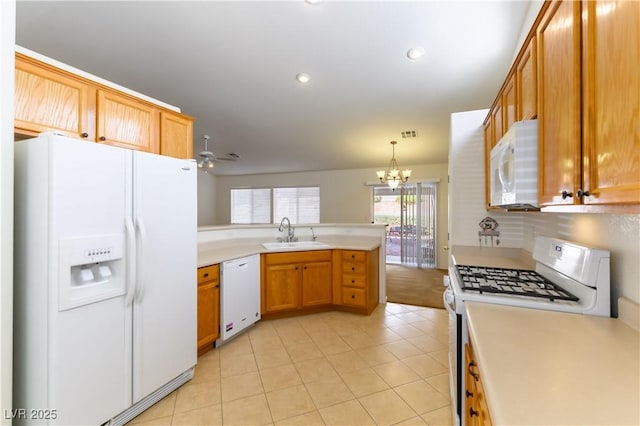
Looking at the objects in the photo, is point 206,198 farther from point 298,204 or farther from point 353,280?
point 353,280

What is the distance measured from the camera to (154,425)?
163cm

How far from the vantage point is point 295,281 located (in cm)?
321

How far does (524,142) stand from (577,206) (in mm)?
447

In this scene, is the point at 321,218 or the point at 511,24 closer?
the point at 511,24

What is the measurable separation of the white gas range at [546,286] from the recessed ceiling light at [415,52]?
6.63 feet

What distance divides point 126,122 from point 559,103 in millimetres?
Result: 2457

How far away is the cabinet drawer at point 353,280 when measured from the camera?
3.25 m

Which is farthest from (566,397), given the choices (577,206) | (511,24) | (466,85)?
(466,85)

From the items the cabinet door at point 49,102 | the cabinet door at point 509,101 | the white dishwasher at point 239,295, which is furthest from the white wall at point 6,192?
the cabinet door at point 509,101

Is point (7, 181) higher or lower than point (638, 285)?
higher

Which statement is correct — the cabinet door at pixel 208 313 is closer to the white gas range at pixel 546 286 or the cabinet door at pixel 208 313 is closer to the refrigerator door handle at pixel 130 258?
the refrigerator door handle at pixel 130 258

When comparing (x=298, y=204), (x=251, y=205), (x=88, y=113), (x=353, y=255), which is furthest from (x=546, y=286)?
(x=251, y=205)

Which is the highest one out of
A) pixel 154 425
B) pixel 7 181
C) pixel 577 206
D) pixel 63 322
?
pixel 7 181

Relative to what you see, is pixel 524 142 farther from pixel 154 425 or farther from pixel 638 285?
pixel 154 425
